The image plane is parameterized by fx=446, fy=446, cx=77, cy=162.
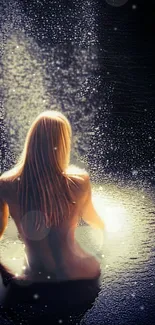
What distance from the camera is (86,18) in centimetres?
1173

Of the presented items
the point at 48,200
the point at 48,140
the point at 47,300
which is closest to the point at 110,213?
the point at 47,300

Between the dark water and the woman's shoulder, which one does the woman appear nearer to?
the woman's shoulder

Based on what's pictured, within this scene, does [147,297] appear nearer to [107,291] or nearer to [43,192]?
[107,291]

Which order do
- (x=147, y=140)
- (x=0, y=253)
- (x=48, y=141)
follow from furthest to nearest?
1. (x=147, y=140)
2. (x=0, y=253)
3. (x=48, y=141)

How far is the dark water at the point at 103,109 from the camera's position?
3436 millimetres

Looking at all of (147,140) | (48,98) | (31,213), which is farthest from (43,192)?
(48,98)

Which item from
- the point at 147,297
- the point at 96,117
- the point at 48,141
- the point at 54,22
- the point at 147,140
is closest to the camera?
the point at 48,141

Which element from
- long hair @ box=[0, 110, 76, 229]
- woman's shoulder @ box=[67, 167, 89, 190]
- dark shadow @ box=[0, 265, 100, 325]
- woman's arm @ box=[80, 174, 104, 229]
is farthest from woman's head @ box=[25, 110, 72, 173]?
dark shadow @ box=[0, 265, 100, 325]

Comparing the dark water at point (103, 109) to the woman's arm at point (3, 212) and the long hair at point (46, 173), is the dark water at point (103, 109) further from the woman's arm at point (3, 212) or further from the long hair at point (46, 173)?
the long hair at point (46, 173)

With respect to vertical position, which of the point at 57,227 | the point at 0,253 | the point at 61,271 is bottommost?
the point at 0,253

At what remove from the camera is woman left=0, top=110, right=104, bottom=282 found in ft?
8.90

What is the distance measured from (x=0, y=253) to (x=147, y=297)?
1.20m

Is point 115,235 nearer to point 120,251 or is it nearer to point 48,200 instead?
point 120,251

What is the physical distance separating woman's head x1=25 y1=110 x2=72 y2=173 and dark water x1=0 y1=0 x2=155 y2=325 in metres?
0.85
